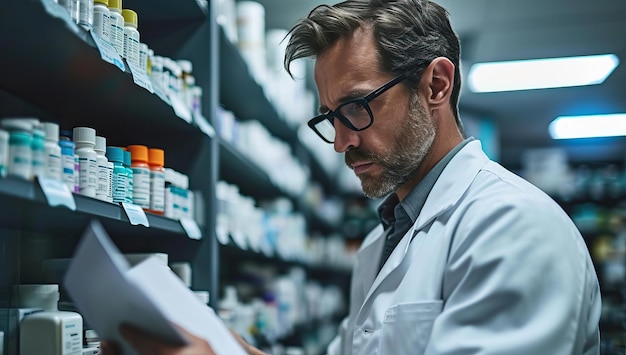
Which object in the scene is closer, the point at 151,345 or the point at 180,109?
the point at 151,345

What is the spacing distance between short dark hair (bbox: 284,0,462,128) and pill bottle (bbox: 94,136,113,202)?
0.68 metres

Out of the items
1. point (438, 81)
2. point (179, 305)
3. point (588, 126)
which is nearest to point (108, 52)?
point (179, 305)

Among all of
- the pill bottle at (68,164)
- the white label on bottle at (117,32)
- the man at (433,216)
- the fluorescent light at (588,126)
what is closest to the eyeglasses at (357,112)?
the man at (433,216)

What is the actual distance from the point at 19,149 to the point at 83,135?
0.31m

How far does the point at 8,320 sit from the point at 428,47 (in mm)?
1271

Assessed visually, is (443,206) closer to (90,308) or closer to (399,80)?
(399,80)

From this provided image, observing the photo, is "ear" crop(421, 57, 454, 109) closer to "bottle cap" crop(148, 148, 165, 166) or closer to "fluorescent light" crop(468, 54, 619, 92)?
"bottle cap" crop(148, 148, 165, 166)

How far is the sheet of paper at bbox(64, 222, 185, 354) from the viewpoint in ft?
3.38

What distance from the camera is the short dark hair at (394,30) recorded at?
1800mm

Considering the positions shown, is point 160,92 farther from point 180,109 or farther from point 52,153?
point 52,153

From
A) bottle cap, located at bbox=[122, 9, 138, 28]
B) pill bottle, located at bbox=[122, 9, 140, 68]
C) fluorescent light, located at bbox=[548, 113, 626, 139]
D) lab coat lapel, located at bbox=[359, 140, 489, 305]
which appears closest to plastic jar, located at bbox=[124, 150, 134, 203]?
pill bottle, located at bbox=[122, 9, 140, 68]

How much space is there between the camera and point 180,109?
6.57 feet

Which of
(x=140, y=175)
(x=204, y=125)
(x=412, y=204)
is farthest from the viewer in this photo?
(x=204, y=125)

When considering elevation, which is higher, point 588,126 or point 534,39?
point 534,39
